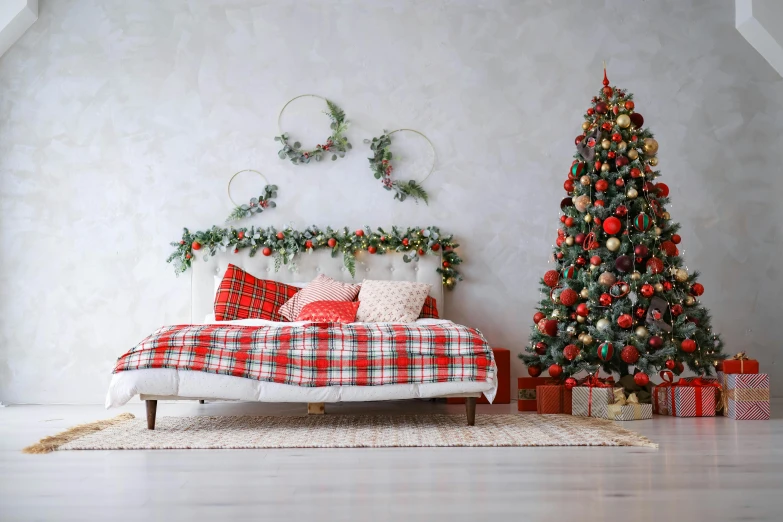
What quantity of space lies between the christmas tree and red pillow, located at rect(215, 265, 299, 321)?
1817 mm

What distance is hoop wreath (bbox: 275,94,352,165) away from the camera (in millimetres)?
5859

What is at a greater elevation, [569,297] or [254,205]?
[254,205]

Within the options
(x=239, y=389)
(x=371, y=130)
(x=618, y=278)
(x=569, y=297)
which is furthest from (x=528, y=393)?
(x=371, y=130)

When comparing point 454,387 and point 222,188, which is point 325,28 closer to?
point 222,188

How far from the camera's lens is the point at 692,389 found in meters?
4.52

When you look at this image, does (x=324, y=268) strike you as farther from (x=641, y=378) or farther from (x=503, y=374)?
(x=641, y=378)

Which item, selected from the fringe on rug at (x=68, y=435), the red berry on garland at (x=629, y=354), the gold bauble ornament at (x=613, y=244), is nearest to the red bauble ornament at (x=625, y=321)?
the red berry on garland at (x=629, y=354)

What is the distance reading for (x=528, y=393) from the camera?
497cm

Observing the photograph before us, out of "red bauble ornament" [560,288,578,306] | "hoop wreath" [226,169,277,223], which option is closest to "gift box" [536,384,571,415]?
"red bauble ornament" [560,288,578,306]

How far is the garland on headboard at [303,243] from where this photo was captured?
5.75m

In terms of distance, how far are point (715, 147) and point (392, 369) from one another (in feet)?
11.3

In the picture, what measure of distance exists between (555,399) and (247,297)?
2.25 metres

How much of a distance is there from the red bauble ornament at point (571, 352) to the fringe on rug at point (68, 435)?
265 centimetres

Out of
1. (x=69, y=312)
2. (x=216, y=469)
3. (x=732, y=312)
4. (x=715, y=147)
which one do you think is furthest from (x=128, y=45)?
(x=732, y=312)
